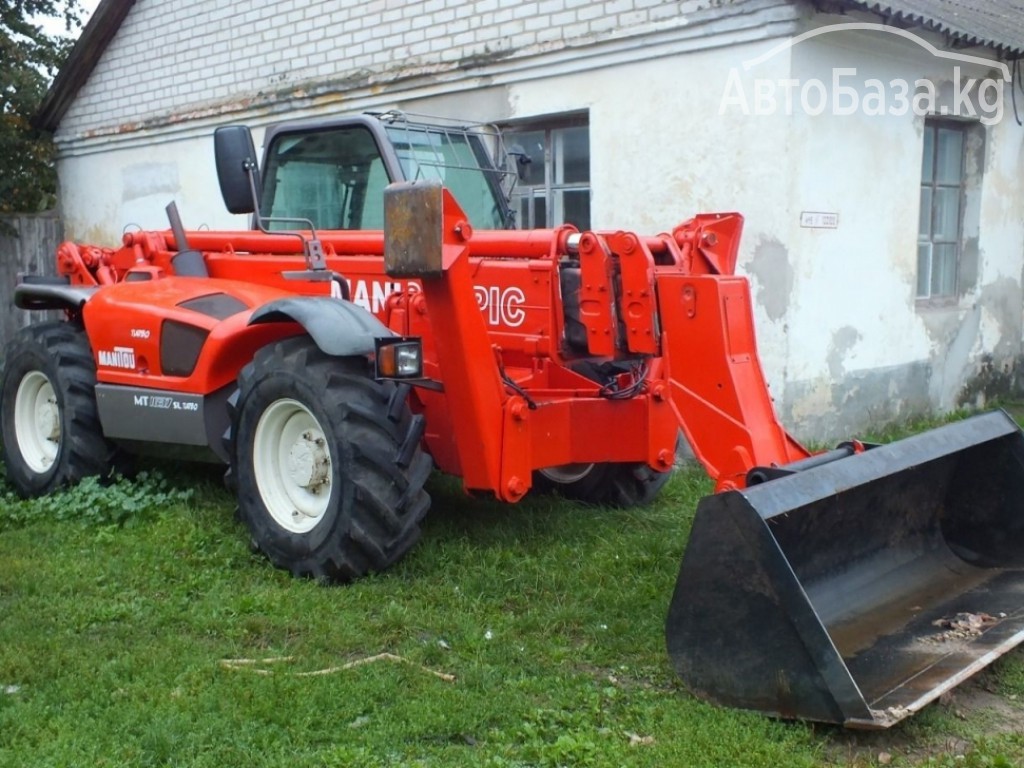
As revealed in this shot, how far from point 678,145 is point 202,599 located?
4.91m

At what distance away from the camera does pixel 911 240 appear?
29.3 ft

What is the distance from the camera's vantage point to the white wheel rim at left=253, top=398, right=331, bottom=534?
515 cm

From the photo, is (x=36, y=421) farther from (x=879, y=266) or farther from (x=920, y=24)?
(x=920, y=24)

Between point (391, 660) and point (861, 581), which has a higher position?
point (861, 581)

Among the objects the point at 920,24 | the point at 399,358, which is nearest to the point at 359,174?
the point at 399,358

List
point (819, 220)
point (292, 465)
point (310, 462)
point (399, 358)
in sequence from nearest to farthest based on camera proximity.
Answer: point (399, 358) → point (310, 462) → point (292, 465) → point (819, 220)

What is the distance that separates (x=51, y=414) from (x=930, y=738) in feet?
17.5

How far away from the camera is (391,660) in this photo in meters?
4.22

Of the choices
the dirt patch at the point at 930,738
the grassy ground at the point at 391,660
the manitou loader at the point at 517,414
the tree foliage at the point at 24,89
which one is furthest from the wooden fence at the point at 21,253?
the dirt patch at the point at 930,738

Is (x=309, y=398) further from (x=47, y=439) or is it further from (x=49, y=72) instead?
(x=49, y=72)

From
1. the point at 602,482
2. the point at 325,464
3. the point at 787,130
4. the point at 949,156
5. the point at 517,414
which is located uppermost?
the point at 787,130

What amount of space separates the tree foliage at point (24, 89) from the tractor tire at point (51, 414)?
861 cm

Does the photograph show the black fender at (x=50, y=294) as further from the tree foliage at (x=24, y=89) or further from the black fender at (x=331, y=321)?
the tree foliage at (x=24, y=89)

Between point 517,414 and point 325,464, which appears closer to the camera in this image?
point 517,414
